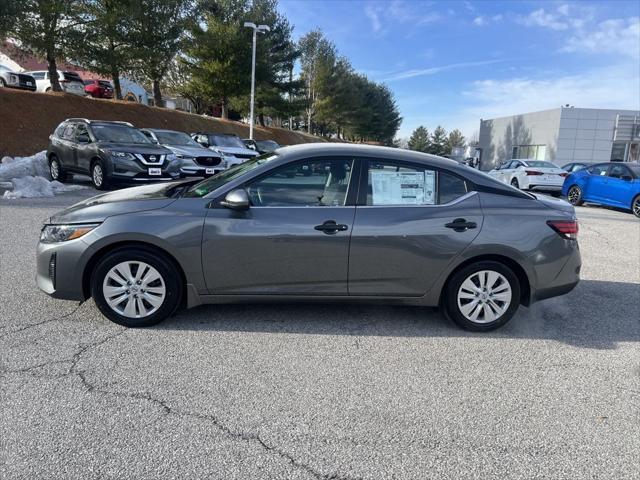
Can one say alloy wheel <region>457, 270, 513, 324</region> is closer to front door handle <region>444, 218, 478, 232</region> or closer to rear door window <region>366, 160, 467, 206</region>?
front door handle <region>444, 218, 478, 232</region>

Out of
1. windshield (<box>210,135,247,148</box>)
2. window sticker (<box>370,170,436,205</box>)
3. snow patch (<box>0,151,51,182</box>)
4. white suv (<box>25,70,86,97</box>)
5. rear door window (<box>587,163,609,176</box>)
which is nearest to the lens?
window sticker (<box>370,170,436,205</box>)

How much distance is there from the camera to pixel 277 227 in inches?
142

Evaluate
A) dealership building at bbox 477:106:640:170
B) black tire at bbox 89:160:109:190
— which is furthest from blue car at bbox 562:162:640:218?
dealership building at bbox 477:106:640:170

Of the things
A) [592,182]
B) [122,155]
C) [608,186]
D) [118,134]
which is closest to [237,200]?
[122,155]

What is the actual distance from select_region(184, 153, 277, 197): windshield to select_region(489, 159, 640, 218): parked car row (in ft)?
29.9

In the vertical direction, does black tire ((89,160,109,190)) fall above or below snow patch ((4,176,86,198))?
above

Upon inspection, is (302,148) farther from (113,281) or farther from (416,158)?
(113,281)

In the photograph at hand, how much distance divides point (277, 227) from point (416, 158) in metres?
1.40

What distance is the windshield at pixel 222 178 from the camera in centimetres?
379

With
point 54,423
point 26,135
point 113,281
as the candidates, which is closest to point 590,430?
point 54,423

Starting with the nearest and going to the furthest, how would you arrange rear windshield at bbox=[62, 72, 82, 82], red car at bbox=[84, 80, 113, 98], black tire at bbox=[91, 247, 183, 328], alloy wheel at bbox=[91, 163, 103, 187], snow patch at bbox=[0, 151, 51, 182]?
black tire at bbox=[91, 247, 183, 328] < alloy wheel at bbox=[91, 163, 103, 187] < snow patch at bbox=[0, 151, 51, 182] < rear windshield at bbox=[62, 72, 82, 82] < red car at bbox=[84, 80, 113, 98]

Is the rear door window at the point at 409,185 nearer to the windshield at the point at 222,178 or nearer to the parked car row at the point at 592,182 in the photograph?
the windshield at the point at 222,178

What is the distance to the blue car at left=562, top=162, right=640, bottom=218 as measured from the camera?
12102 mm

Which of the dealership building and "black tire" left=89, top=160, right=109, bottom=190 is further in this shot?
the dealership building
